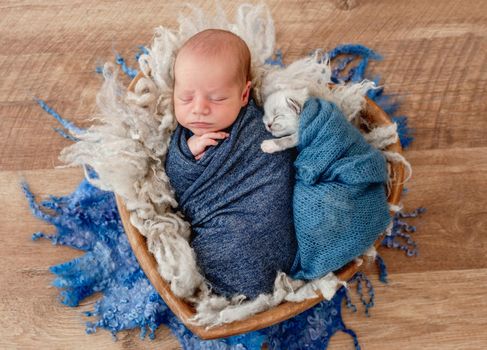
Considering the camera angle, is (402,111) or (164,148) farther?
(402,111)

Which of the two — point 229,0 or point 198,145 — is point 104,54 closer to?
point 229,0

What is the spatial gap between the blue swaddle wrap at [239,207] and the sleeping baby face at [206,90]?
42mm

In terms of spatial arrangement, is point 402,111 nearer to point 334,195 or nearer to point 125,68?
point 334,195

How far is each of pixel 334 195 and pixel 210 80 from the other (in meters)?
0.29

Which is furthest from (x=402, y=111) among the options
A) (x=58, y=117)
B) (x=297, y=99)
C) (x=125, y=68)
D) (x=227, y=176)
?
(x=58, y=117)

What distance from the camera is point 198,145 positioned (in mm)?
906

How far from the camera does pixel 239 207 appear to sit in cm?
89

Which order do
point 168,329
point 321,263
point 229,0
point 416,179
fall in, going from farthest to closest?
point 229,0 < point 416,179 < point 168,329 < point 321,263

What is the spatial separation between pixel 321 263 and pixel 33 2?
0.96 m

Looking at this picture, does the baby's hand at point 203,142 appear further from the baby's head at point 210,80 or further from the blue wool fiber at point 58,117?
the blue wool fiber at point 58,117

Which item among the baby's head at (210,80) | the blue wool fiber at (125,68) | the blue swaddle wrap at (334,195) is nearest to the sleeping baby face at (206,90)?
the baby's head at (210,80)

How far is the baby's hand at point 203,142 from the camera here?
901mm

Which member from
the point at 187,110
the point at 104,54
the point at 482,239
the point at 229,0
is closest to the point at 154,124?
the point at 187,110

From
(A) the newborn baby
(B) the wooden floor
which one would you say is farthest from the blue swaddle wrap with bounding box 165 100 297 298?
(B) the wooden floor
